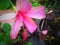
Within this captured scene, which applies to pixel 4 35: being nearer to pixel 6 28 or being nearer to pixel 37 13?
pixel 6 28

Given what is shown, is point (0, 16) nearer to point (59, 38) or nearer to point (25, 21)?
point (25, 21)

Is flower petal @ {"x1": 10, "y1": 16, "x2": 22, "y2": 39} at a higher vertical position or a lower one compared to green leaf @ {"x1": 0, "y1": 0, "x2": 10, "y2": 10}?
lower

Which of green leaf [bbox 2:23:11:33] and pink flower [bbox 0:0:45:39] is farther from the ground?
pink flower [bbox 0:0:45:39]

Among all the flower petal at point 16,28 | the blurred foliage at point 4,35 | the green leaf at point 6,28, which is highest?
the flower petal at point 16,28

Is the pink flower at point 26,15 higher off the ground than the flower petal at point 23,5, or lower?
lower

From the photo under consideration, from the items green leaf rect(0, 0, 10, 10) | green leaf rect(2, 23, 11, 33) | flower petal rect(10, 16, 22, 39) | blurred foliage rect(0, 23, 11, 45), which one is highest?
green leaf rect(0, 0, 10, 10)

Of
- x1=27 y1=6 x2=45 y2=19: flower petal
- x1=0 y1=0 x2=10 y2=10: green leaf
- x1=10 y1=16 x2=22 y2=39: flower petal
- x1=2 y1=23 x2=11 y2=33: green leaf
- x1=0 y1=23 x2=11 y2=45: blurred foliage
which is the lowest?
x1=0 y1=23 x2=11 y2=45: blurred foliage

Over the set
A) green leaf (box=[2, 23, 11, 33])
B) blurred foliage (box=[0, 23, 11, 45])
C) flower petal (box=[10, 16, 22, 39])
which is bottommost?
blurred foliage (box=[0, 23, 11, 45])

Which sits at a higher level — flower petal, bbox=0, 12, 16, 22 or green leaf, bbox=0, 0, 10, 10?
green leaf, bbox=0, 0, 10, 10
